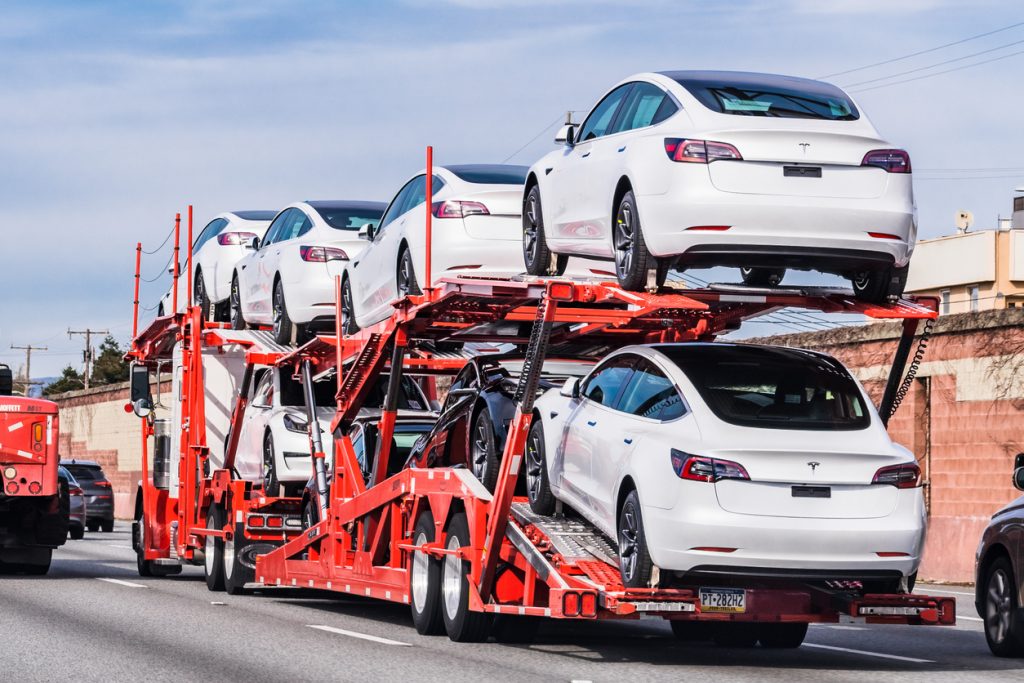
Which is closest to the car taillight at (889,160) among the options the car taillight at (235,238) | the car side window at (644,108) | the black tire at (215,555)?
the car side window at (644,108)

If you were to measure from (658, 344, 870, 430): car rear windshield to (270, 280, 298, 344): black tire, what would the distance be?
25.5 ft

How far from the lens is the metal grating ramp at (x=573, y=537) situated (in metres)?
10.9

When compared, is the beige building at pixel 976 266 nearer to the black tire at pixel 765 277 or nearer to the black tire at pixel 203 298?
the black tire at pixel 203 298

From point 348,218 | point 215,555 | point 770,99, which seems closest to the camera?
point 770,99

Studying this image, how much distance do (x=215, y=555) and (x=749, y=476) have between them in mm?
10187

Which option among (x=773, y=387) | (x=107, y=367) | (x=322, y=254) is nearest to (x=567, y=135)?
(x=773, y=387)

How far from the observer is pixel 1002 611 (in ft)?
40.5

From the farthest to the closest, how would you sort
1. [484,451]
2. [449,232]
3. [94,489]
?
[94,489] → [449,232] → [484,451]

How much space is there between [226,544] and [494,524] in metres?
7.71

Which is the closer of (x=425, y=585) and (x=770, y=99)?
(x=770, y=99)

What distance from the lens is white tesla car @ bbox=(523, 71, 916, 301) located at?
10430 millimetres

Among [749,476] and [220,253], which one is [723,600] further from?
[220,253]

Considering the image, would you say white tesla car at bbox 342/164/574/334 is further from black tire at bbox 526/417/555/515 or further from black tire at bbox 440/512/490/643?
black tire at bbox 440/512/490/643

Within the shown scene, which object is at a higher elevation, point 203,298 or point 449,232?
point 449,232
